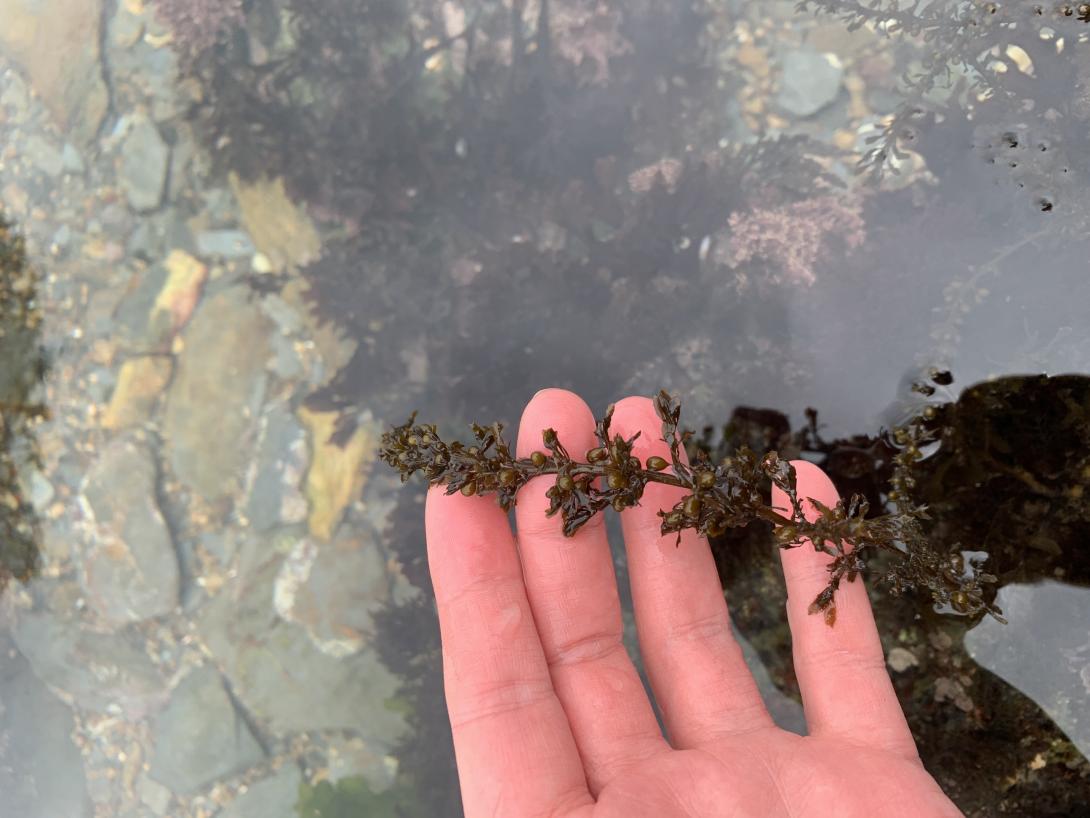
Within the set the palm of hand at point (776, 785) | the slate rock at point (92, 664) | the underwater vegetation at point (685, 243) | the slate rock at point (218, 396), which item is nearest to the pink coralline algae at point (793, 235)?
the underwater vegetation at point (685, 243)

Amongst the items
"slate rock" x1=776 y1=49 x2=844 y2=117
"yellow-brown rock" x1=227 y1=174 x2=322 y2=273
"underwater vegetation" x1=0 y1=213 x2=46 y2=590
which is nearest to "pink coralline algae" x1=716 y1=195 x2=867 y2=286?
"slate rock" x1=776 y1=49 x2=844 y2=117

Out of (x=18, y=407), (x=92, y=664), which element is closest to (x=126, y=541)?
(x=92, y=664)

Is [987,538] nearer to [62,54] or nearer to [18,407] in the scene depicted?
[18,407]

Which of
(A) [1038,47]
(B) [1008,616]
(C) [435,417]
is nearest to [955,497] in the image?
(B) [1008,616]

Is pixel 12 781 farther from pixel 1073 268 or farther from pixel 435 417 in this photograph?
pixel 1073 268

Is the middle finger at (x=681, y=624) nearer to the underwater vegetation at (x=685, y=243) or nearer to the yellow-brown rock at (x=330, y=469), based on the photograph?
the underwater vegetation at (x=685, y=243)

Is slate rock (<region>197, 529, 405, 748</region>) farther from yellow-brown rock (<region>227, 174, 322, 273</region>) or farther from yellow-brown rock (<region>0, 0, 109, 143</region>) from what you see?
yellow-brown rock (<region>0, 0, 109, 143</region>)
